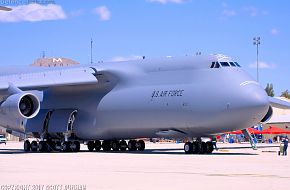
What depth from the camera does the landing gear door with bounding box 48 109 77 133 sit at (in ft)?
122

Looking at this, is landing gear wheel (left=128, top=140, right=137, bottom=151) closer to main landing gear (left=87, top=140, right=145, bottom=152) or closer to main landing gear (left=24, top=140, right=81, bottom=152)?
main landing gear (left=87, top=140, right=145, bottom=152)

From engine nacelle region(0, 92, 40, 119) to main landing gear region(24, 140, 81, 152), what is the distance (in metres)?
3.16

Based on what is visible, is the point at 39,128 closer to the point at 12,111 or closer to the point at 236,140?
the point at 12,111

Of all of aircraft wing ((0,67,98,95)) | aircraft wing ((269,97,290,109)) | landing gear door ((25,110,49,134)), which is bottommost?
landing gear door ((25,110,49,134))

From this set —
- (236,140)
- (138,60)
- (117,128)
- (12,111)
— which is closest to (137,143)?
(117,128)

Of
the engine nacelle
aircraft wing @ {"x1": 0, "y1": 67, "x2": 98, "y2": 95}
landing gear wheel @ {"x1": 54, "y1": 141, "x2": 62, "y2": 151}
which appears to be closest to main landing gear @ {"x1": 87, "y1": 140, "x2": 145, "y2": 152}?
landing gear wheel @ {"x1": 54, "y1": 141, "x2": 62, "y2": 151}

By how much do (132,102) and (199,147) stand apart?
4.71 meters

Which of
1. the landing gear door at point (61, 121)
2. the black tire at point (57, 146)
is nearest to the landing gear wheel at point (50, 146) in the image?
the black tire at point (57, 146)

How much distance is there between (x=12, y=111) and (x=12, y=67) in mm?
9035

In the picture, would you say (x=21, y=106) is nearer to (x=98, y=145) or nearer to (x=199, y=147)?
(x=98, y=145)

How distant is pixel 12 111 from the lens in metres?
33.8

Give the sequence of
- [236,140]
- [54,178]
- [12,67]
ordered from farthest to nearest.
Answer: [236,140]
[12,67]
[54,178]

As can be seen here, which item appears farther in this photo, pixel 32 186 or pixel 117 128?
pixel 117 128

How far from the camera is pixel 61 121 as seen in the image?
3750 centimetres
